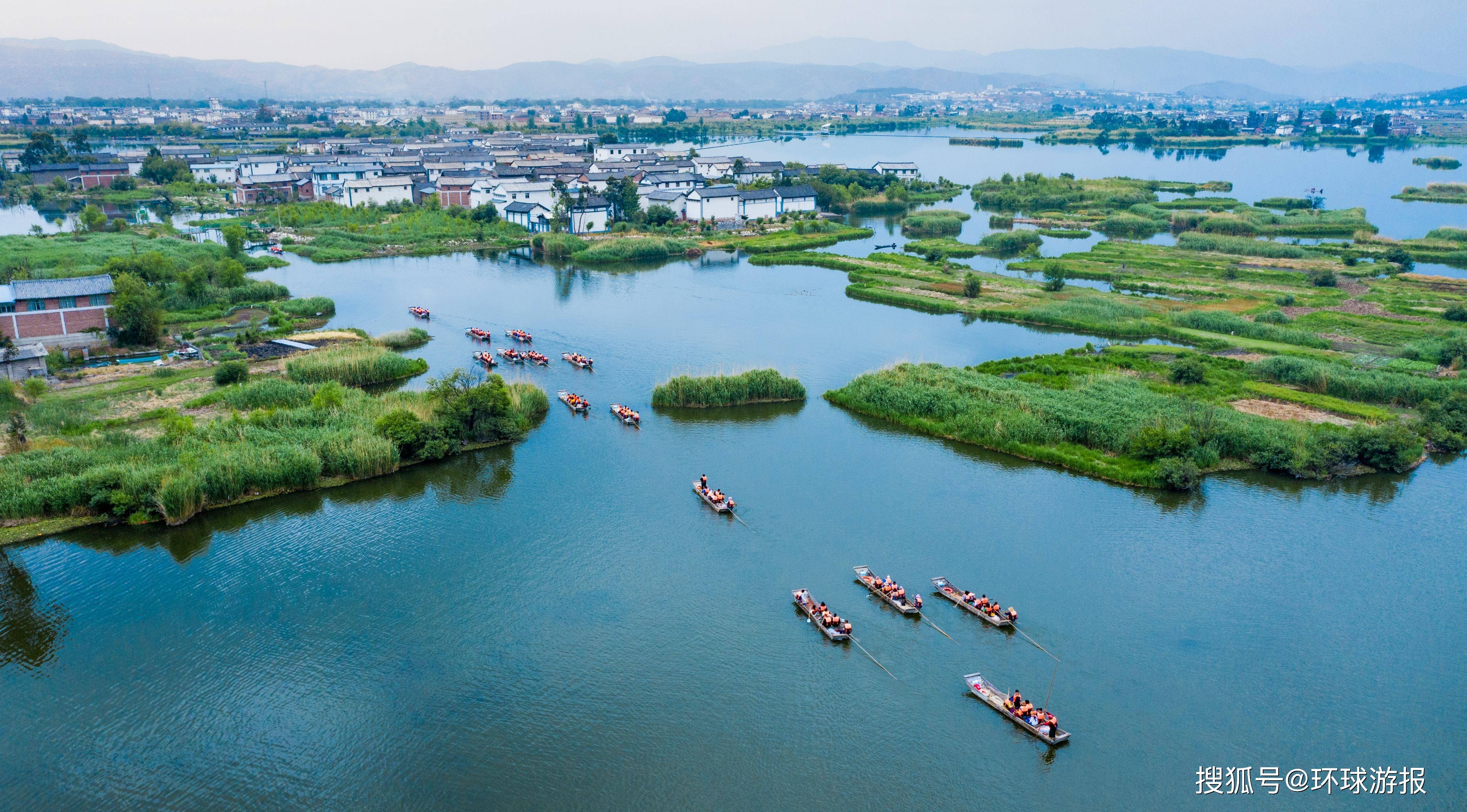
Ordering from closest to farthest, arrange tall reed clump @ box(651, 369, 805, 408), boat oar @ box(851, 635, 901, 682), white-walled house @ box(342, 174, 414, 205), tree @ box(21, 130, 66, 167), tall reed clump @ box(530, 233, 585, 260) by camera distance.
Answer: boat oar @ box(851, 635, 901, 682) < tall reed clump @ box(651, 369, 805, 408) < tall reed clump @ box(530, 233, 585, 260) < white-walled house @ box(342, 174, 414, 205) < tree @ box(21, 130, 66, 167)

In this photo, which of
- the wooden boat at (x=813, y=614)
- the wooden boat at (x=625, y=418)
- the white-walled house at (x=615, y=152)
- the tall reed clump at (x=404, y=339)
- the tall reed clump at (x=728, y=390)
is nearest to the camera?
the wooden boat at (x=813, y=614)

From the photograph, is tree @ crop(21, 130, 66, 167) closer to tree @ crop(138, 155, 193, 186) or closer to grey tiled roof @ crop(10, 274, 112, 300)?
tree @ crop(138, 155, 193, 186)

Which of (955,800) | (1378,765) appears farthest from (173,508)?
(1378,765)

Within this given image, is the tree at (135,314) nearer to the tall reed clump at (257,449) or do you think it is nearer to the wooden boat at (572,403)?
the tall reed clump at (257,449)

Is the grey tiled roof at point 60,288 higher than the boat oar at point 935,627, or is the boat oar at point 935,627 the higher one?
the grey tiled roof at point 60,288

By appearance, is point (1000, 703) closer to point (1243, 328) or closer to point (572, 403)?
point (572, 403)

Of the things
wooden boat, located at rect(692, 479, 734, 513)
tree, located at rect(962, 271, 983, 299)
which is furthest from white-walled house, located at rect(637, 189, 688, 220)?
wooden boat, located at rect(692, 479, 734, 513)

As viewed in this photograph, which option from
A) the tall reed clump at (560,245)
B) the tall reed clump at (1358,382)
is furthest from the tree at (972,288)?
the tall reed clump at (560,245)
